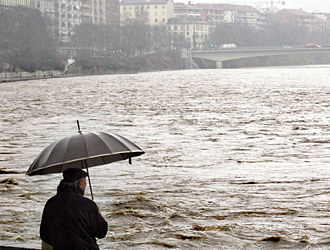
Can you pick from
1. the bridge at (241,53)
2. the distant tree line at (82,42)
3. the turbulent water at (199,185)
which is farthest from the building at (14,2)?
the turbulent water at (199,185)

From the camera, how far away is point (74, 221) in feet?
20.0

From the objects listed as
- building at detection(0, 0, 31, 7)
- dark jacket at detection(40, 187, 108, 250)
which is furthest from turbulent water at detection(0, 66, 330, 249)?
building at detection(0, 0, 31, 7)

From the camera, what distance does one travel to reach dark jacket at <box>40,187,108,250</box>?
6.09 metres

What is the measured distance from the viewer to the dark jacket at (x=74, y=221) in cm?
609

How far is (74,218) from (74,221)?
25 mm

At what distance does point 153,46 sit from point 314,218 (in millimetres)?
165531

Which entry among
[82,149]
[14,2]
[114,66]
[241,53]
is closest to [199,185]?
[82,149]

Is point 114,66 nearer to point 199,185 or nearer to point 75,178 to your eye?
point 199,185

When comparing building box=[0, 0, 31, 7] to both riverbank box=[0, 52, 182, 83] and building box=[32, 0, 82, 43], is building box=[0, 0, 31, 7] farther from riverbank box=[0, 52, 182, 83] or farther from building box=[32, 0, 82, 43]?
riverbank box=[0, 52, 182, 83]

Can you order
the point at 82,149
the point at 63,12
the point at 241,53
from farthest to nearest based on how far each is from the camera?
the point at 63,12
the point at 241,53
the point at 82,149

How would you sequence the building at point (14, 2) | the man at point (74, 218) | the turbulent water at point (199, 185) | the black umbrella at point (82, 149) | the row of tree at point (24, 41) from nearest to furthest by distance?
the man at point (74, 218)
the black umbrella at point (82, 149)
the turbulent water at point (199, 185)
the row of tree at point (24, 41)
the building at point (14, 2)

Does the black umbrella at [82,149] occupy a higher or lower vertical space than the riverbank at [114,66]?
higher

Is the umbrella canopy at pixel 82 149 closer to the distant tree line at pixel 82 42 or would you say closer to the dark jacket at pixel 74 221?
the dark jacket at pixel 74 221

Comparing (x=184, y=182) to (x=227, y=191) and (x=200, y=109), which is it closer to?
(x=227, y=191)
